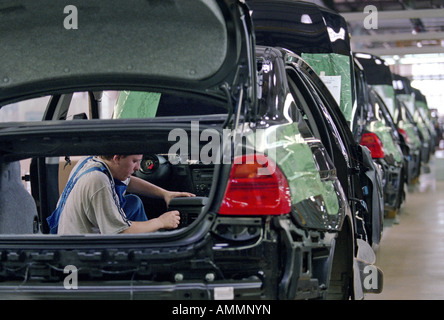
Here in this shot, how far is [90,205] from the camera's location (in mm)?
3973

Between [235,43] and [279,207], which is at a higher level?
[235,43]

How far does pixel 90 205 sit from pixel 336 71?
295 centimetres

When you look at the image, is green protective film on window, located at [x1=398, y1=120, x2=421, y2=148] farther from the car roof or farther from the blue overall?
the car roof

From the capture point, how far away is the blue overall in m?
4.18

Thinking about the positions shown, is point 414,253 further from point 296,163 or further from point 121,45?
point 121,45

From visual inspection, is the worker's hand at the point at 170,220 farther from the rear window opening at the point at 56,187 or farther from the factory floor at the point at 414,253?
the factory floor at the point at 414,253

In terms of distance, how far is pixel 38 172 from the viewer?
4773mm

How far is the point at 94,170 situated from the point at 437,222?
6646 mm

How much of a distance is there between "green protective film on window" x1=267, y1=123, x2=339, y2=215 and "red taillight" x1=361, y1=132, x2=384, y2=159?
5023 millimetres

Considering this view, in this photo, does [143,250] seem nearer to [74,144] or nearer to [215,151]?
[215,151]

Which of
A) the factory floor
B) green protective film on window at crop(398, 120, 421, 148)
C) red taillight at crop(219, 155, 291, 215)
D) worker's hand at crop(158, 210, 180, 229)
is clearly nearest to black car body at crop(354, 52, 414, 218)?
the factory floor

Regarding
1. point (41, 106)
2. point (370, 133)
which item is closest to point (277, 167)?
point (370, 133)

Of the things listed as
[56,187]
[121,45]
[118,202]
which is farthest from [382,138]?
[121,45]

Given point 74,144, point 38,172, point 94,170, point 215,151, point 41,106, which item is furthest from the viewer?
point 41,106
